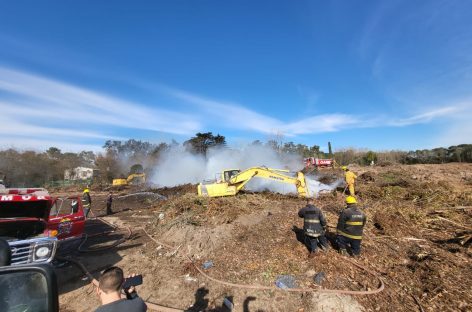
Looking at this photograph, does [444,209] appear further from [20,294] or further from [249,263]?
[20,294]

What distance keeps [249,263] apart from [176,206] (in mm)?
6994

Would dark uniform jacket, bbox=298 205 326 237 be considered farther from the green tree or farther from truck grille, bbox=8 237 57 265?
the green tree

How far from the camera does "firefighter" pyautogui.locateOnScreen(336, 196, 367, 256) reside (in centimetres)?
796

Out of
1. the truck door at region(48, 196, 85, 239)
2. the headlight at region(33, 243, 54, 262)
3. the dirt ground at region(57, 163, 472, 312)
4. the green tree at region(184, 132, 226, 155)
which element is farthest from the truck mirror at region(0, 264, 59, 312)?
the green tree at region(184, 132, 226, 155)

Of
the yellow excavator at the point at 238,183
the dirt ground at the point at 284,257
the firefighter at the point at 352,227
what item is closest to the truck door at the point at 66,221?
the dirt ground at the point at 284,257

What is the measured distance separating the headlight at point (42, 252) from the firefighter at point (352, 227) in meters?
6.70

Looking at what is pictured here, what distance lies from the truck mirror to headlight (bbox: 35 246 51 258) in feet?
12.4

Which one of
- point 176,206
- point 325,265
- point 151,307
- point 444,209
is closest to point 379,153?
point 444,209

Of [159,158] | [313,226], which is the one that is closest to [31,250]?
[313,226]

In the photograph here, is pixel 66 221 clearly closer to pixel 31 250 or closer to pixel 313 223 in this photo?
pixel 31 250

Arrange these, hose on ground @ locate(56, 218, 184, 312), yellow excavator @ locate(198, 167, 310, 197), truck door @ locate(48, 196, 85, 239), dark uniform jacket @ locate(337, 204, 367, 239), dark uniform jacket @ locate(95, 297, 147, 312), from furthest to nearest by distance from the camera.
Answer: yellow excavator @ locate(198, 167, 310, 197) → truck door @ locate(48, 196, 85, 239) → dark uniform jacket @ locate(337, 204, 367, 239) → hose on ground @ locate(56, 218, 184, 312) → dark uniform jacket @ locate(95, 297, 147, 312)

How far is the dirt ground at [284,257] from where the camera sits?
21.0 feet

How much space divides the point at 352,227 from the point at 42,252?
6.84 m

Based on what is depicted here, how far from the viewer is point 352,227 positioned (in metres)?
→ 7.96
